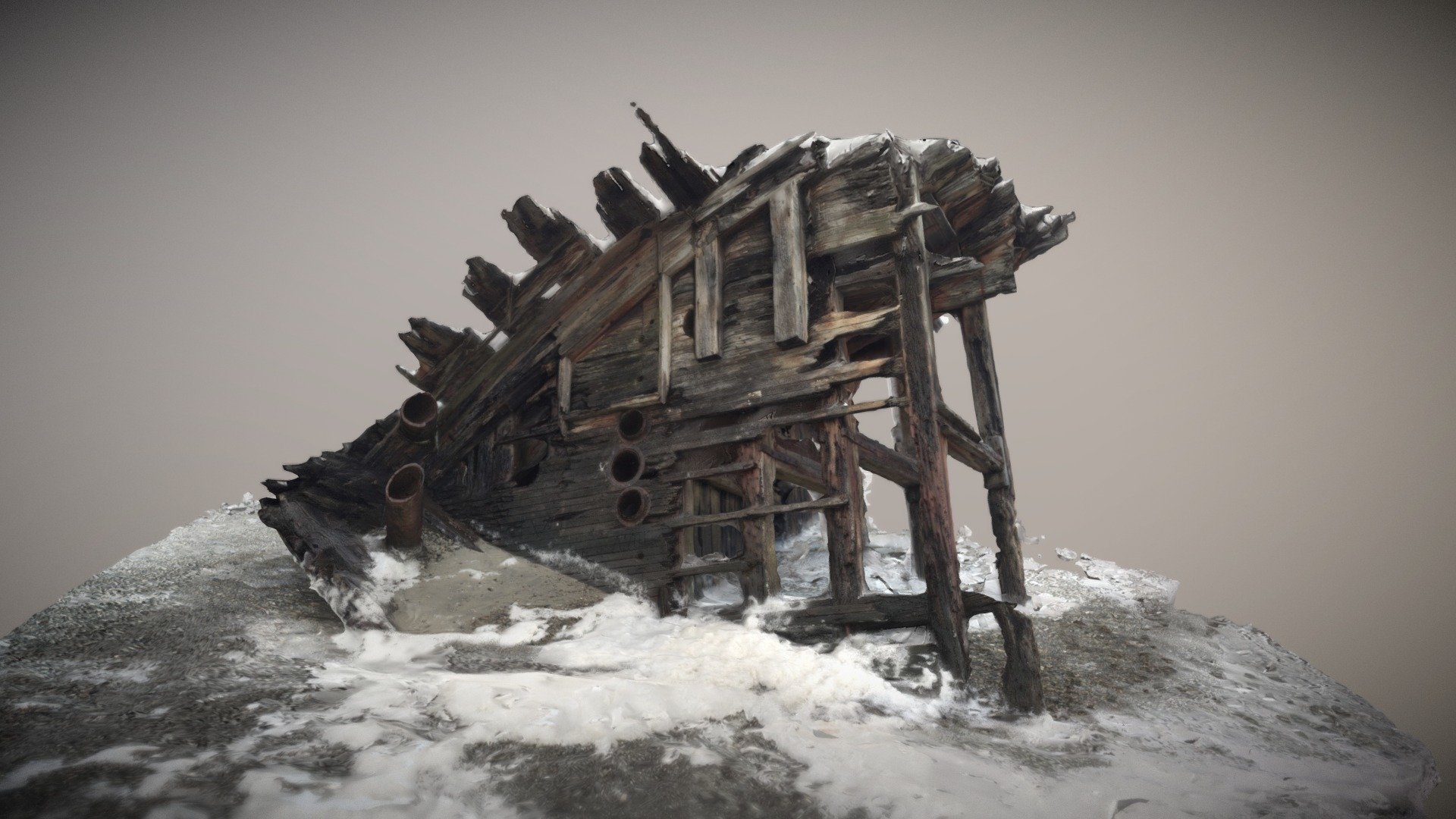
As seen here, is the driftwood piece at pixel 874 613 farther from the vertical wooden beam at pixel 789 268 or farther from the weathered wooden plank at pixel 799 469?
the vertical wooden beam at pixel 789 268

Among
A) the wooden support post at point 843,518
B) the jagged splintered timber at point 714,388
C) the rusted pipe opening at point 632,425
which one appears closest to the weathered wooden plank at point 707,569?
the jagged splintered timber at point 714,388

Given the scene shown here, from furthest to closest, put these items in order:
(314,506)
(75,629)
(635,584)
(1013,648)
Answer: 1. (314,506)
2. (635,584)
3. (1013,648)
4. (75,629)

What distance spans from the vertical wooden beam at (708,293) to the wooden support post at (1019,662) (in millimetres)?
3520

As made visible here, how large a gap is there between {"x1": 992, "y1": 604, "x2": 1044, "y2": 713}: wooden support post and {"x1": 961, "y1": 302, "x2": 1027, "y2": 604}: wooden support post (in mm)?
570

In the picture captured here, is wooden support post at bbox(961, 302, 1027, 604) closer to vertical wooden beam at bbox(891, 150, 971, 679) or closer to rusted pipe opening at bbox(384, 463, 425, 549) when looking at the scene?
vertical wooden beam at bbox(891, 150, 971, 679)

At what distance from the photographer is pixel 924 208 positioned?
255 inches

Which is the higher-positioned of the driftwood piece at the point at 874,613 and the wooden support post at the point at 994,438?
the wooden support post at the point at 994,438

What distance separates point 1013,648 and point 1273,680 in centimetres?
359

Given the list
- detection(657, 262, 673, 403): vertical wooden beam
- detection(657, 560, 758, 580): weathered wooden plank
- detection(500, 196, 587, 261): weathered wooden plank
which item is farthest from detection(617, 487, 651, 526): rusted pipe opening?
detection(500, 196, 587, 261): weathered wooden plank

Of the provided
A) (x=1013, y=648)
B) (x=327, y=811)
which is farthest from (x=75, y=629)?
(x=1013, y=648)

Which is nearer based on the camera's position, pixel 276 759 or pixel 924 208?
pixel 276 759

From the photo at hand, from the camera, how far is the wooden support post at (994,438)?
6910 mm

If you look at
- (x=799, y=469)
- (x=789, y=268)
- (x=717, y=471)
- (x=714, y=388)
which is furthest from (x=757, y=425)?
(x=789, y=268)

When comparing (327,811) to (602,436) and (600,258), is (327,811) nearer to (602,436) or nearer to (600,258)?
(602,436)
